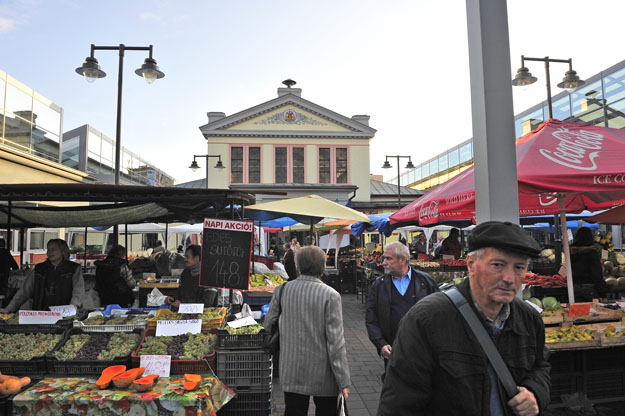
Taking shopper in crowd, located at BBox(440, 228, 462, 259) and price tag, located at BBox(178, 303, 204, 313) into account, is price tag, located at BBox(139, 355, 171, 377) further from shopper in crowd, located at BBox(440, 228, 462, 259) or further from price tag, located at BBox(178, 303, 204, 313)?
shopper in crowd, located at BBox(440, 228, 462, 259)

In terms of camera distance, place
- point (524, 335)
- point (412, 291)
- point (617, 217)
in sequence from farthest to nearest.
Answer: point (617, 217)
point (412, 291)
point (524, 335)

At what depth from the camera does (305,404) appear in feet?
11.1

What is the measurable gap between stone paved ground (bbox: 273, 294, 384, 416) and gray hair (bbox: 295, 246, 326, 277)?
221cm

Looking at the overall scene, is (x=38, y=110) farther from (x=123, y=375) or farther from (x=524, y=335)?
(x=524, y=335)

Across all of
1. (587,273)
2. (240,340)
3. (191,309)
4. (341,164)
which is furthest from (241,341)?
(341,164)

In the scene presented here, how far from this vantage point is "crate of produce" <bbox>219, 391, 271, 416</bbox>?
12.0 ft

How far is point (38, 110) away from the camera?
16.6m

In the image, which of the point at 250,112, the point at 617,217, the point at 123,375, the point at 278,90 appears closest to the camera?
the point at 123,375

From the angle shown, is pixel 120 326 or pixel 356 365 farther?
pixel 356 365

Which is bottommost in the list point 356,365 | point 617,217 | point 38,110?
point 356,365

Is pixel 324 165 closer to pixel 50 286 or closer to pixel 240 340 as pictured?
pixel 50 286

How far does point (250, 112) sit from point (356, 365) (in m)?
31.1

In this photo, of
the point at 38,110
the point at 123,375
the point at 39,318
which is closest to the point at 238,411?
the point at 123,375

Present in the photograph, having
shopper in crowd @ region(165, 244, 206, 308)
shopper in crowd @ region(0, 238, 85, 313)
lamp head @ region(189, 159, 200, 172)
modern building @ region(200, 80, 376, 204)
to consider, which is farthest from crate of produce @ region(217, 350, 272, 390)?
modern building @ region(200, 80, 376, 204)
